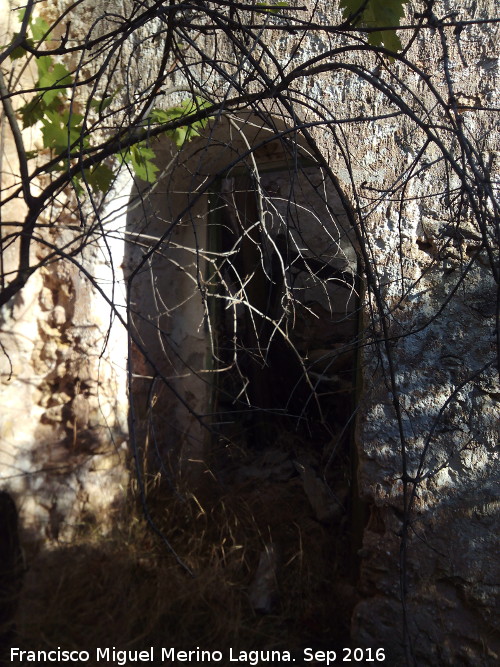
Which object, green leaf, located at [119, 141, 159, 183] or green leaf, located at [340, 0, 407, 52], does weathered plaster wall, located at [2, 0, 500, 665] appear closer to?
green leaf, located at [119, 141, 159, 183]

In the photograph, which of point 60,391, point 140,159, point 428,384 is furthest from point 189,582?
point 140,159

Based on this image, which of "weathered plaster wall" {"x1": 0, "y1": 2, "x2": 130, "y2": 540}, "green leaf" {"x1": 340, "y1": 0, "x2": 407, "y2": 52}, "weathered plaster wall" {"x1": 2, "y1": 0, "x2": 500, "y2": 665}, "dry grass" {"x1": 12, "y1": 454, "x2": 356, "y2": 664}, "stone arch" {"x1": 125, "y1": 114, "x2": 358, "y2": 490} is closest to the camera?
"green leaf" {"x1": 340, "y1": 0, "x2": 407, "y2": 52}

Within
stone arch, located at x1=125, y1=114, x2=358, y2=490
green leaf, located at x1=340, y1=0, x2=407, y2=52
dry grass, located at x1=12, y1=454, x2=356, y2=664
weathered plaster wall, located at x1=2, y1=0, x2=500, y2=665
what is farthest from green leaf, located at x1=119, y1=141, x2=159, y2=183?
dry grass, located at x1=12, y1=454, x2=356, y2=664

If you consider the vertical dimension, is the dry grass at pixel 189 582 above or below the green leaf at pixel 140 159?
below

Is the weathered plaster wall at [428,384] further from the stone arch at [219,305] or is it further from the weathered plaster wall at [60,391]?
the weathered plaster wall at [60,391]

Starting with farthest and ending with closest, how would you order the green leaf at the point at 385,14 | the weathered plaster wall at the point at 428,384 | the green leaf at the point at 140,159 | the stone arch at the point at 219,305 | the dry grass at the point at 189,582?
the stone arch at the point at 219,305, the dry grass at the point at 189,582, the weathered plaster wall at the point at 428,384, the green leaf at the point at 140,159, the green leaf at the point at 385,14

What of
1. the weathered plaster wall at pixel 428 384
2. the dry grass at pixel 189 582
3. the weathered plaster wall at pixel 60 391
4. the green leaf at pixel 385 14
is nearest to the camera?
the green leaf at pixel 385 14

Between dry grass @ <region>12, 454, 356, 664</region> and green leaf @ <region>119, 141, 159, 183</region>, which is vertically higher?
green leaf @ <region>119, 141, 159, 183</region>

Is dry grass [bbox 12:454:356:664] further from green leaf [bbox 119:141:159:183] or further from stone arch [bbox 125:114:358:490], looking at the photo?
green leaf [bbox 119:141:159:183]

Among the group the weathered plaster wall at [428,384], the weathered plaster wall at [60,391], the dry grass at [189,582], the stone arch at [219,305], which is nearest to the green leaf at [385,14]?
the weathered plaster wall at [428,384]

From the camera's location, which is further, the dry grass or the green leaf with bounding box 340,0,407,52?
the dry grass

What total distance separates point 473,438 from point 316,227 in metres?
1.52

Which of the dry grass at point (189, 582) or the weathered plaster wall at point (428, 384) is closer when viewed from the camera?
the weathered plaster wall at point (428, 384)

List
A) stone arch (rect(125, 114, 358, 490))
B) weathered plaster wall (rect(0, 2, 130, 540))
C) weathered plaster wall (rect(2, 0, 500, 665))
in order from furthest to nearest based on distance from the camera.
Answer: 1. stone arch (rect(125, 114, 358, 490))
2. weathered plaster wall (rect(0, 2, 130, 540))
3. weathered plaster wall (rect(2, 0, 500, 665))
